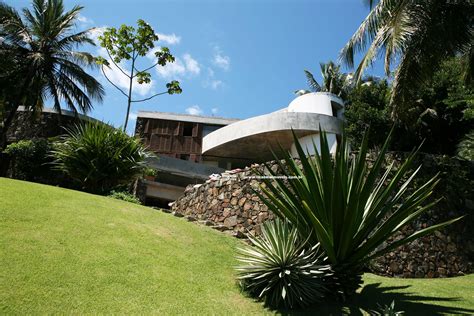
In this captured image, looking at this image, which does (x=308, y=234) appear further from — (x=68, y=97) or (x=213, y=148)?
(x=68, y=97)

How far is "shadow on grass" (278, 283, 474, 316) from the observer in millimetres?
5410

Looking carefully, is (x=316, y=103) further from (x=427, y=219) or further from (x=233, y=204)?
(x=427, y=219)

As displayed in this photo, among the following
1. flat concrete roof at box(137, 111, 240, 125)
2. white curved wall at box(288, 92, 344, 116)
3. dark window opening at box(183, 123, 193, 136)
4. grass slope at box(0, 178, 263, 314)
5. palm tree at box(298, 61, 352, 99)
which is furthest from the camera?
palm tree at box(298, 61, 352, 99)

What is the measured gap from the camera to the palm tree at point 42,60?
63.8ft

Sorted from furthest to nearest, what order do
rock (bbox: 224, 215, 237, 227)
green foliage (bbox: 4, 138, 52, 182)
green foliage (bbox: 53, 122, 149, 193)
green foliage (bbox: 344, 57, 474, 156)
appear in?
1. green foliage (bbox: 344, 57, 474, 156)
2. green foliage (bbox: 4, 138, 52, 182)
3. green foliage (bbox: 53, 122, 149, 193)
4. rock (bbox: 224, 215, 237, 227)

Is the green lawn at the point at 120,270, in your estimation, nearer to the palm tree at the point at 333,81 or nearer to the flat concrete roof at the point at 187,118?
the flat concrete roof at the point at 187,118

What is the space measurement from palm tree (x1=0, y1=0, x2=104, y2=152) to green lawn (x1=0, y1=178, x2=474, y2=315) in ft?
42.4

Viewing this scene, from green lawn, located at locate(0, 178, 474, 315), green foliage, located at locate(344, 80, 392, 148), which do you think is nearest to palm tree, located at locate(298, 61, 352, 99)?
green foliage, located at locate(344, 80, 392, 148)

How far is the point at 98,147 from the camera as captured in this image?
10.9m

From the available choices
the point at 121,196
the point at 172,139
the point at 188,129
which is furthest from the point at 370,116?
the point at 121,196

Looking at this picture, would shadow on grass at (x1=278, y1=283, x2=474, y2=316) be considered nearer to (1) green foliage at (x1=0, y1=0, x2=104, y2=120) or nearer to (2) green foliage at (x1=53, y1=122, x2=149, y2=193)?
(2) green foliage at (x1=53, y1=122, x2=149, y2=193)

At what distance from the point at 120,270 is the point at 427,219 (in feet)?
23.9

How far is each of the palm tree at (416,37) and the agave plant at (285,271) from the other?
19.6 ft

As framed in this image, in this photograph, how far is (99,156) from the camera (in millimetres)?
10953
